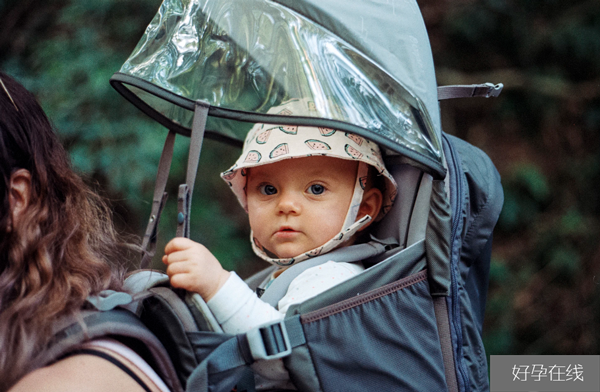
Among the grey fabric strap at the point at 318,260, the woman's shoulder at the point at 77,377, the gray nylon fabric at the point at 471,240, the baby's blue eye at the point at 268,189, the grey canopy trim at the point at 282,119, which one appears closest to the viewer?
the woman's shoulder at the point at 77,377

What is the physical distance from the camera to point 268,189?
1.50 metres

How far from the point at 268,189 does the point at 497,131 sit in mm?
2424

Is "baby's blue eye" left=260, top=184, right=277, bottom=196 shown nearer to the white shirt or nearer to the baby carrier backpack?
the baby carrier backpack

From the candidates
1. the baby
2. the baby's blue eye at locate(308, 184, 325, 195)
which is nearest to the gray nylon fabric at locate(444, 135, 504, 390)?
the baby

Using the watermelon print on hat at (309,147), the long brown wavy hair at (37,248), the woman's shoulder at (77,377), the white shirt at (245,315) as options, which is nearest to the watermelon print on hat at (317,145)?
the watermelon print on hat at (309,147)

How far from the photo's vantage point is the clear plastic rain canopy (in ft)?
3.95

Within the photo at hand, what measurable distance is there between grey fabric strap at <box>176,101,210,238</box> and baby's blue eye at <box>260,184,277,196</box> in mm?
305

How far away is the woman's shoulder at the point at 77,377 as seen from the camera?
89 centimetres

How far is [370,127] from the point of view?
1182 mm

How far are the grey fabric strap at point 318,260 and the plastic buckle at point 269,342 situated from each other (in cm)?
28

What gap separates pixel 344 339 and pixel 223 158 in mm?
2146

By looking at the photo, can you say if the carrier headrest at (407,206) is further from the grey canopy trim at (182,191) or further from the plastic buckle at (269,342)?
the grey canopy trim at (182,191)

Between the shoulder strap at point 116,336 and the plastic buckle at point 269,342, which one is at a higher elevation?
the shoulder strap at point 116,336

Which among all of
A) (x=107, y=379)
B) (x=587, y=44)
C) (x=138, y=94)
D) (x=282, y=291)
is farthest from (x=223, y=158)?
(x=107, y=379)
